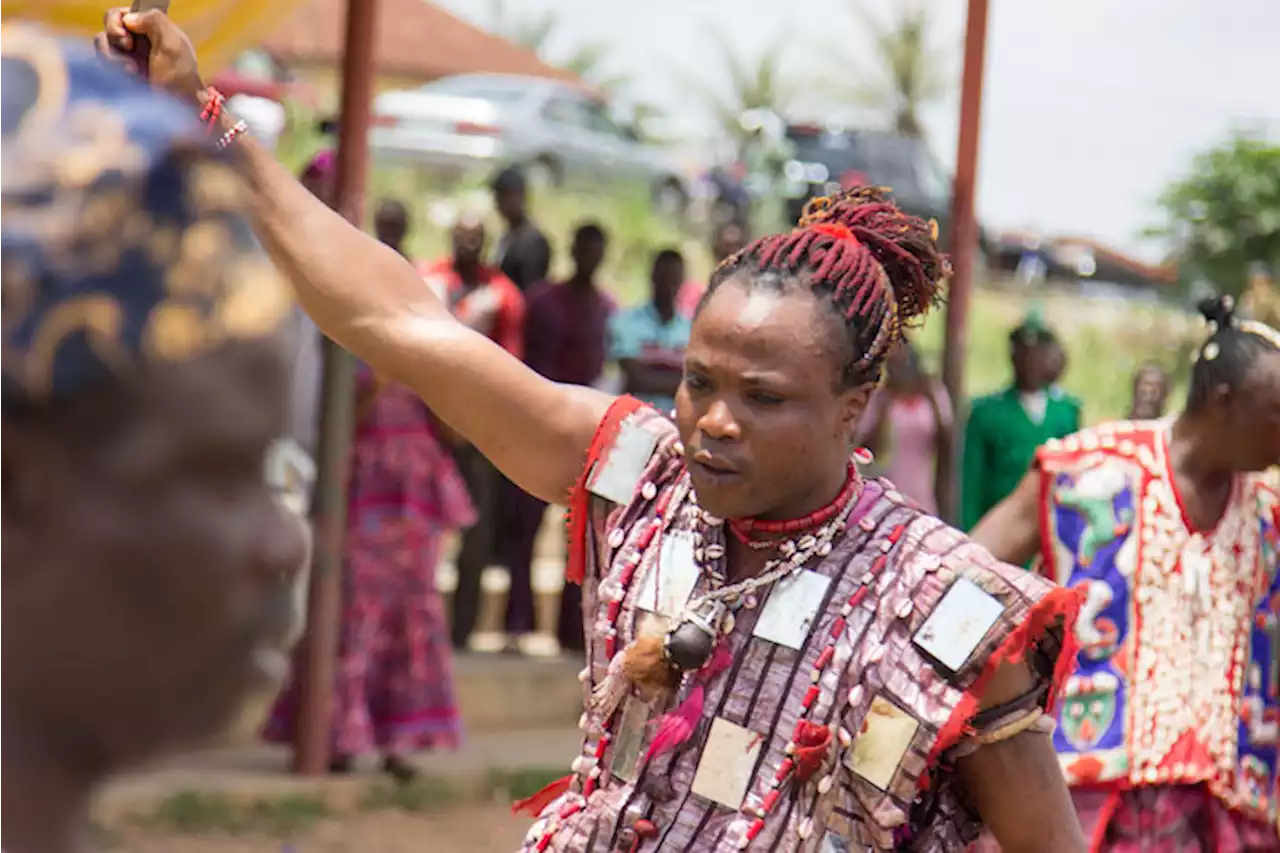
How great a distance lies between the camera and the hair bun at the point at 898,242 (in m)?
2.83

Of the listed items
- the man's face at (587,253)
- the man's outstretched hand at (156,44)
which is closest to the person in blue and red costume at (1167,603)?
the man's outstretched hand at (156,44)

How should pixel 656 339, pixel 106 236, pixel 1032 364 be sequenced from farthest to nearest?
pixel 656 339, pixel 1032 364, pixel 106 236

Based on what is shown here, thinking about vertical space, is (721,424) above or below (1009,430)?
above

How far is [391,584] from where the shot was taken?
23.7 feet

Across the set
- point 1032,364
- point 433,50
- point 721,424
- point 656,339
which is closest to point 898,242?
point 721,424

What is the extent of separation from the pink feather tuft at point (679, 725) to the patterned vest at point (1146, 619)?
193 centimetres

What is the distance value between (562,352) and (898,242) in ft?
19.3

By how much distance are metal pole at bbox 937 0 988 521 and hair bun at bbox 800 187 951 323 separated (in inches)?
178

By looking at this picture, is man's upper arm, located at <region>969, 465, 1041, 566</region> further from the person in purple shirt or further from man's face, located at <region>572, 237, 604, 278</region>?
man's face, located at <region>572, 237, 604, 278</region>

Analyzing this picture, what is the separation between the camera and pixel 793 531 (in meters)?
2.75

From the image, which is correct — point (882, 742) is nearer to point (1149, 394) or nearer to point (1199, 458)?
point (1199, 458)

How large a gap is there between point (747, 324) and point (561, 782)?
753mm

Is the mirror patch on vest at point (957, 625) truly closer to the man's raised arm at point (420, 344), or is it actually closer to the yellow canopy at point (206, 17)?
the man's raised arm at point (420, 344)

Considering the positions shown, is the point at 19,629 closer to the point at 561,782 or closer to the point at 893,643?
the point at 893,643
